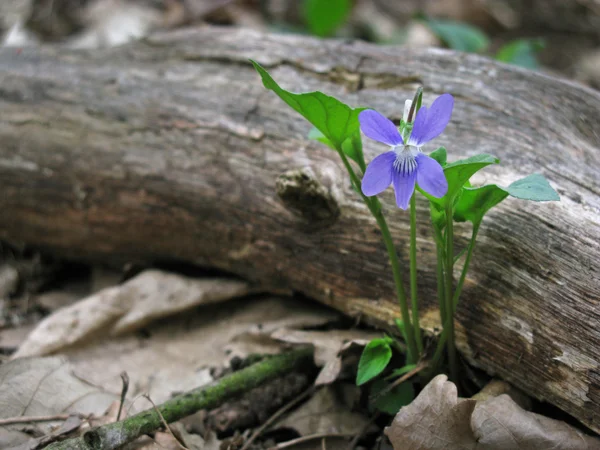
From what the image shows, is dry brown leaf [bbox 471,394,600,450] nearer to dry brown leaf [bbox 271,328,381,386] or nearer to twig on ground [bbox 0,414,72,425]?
dry brown leaf [bbox 271,328,381,386]

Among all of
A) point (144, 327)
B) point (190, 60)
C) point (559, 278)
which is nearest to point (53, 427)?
point (144, 327)

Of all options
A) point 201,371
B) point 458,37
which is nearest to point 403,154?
point 201,371

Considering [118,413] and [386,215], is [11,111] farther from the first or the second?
[386,215]

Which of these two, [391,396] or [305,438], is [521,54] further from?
[305,438]

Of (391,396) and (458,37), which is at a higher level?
(458,37)

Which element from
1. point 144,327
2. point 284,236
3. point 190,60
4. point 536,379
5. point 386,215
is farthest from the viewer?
point 190,60

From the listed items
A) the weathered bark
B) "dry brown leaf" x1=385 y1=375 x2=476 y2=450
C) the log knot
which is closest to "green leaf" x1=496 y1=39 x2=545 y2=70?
the weathered bark
